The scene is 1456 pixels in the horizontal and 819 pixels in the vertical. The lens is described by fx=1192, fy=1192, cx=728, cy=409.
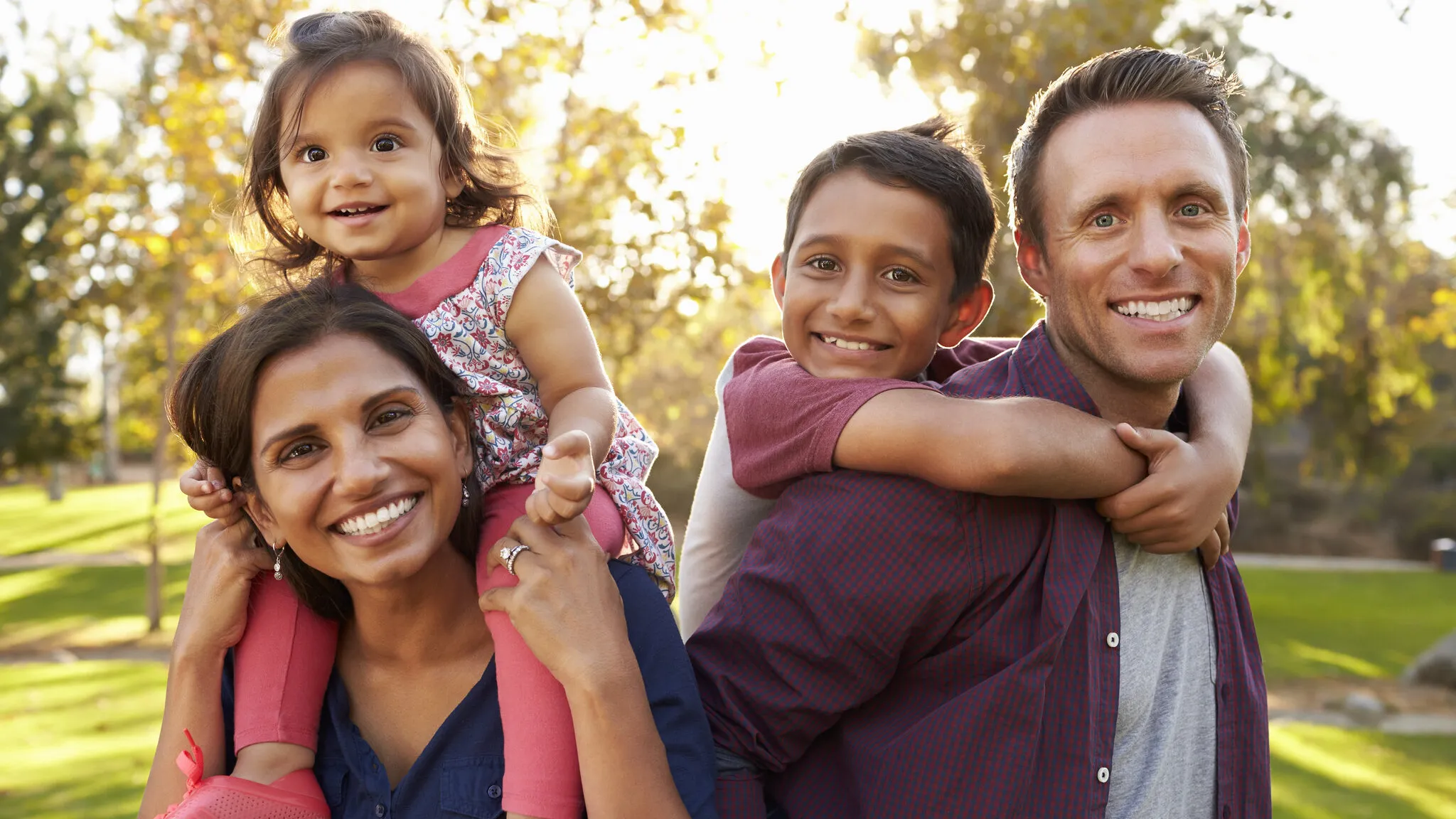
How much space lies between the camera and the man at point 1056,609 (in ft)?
6.70

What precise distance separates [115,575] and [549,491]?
2025 cm

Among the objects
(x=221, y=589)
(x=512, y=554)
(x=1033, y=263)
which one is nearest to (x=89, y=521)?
(x=221, y=589)

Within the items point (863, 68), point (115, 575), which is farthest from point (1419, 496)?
point (115, 575)

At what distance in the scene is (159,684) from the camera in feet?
35.2

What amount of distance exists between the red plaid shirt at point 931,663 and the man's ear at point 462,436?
2.12 ft

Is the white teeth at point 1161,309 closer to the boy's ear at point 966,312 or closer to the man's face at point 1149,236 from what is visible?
the man's face at point 1149,236

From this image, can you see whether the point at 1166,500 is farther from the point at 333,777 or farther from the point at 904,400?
the point at 333,777

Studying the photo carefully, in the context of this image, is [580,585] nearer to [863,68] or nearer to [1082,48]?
[1082,48]

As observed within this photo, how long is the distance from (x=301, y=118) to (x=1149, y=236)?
1.82 meters

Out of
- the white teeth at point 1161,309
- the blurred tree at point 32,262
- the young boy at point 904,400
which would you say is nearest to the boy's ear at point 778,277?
the young boy at point 904,400

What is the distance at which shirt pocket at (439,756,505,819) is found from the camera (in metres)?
2.34

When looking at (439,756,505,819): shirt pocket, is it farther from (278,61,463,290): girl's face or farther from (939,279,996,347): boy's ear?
(939,279,996,347): boy's ear

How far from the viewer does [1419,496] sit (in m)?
23.6

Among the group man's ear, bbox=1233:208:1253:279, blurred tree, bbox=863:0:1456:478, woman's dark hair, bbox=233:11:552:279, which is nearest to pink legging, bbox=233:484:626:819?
woman's dark hair, bbox=233:11:552:279
